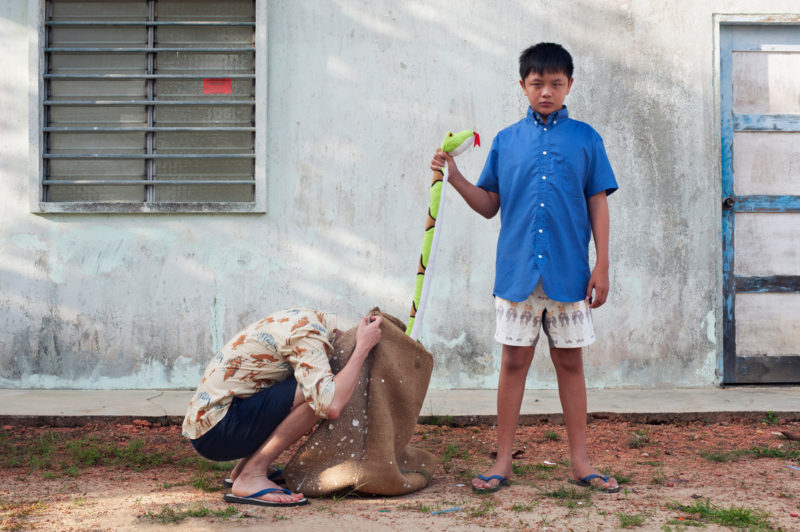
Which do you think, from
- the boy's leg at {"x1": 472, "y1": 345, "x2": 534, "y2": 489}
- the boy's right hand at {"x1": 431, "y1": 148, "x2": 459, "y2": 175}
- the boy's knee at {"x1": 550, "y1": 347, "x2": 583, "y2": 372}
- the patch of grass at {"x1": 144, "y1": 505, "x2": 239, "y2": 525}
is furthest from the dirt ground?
the boy's right hand at {"x1": 431, "y1": 148, "x2": 459, "y2": 175}

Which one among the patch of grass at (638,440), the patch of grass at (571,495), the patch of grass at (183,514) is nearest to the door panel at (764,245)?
the patch of grass at (638,440)

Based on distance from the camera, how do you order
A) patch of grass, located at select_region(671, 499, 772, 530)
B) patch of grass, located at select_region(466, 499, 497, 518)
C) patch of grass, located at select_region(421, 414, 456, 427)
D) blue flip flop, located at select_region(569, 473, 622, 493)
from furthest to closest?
patch of grass, located at select_region(421, 414, 456, 427) → blue flip flop, located at select_region(569, 473, 622, 493) → patch of grass, located at select_region(466, 499, 497, 518) → patch of grass, located at select_region(671, 499, 772, 530)

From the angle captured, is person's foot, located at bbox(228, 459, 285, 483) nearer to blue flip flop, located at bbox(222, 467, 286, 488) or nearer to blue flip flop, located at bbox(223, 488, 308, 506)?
blue flip flop, located at bbox(222, 467, 286, 488)

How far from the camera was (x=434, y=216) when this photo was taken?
3.18m

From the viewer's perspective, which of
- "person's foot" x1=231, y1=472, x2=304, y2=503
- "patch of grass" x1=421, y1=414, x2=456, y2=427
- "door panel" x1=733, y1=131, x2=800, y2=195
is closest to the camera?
"person's foot" x1=231, y1=472, x2=304, y2=503

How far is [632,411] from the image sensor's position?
Answer: 4445 millimetres

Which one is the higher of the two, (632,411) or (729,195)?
(729,195)

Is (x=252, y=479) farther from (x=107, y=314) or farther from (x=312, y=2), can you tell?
(x=312, y=2)

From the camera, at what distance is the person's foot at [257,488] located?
9.38ft

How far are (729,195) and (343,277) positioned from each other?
2.66 m

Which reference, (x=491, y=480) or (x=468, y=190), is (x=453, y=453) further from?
(x=468, y=190)

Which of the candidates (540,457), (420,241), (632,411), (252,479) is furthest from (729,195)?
(252,479)

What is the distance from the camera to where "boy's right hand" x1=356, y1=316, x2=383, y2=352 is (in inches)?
115

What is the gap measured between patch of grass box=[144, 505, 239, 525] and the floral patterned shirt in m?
0.27
